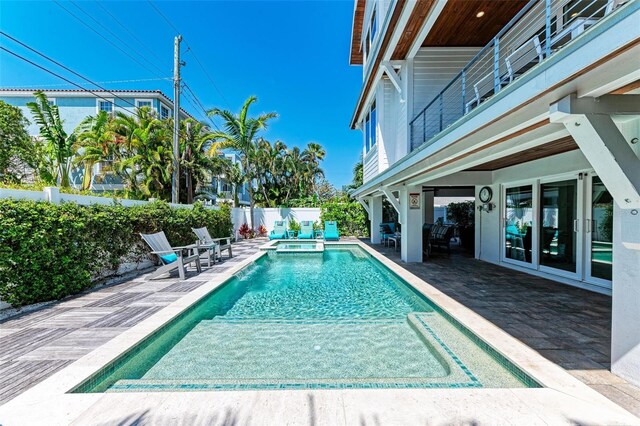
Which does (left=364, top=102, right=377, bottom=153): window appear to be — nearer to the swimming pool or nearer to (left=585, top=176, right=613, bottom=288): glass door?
(left=585, top=176, right=613, bottom=288): glass door

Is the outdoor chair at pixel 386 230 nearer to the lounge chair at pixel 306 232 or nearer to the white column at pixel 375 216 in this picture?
the white column at pixel 375 216

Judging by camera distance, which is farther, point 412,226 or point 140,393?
point 412,226

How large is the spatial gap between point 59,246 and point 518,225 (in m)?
10.9

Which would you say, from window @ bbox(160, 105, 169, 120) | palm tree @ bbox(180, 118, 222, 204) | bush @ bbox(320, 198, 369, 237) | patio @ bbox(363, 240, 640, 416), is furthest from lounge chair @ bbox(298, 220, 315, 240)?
window @ bbox(160, 105, 169, 120)

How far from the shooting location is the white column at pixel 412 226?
28.6 ft

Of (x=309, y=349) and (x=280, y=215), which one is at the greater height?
(x=280, y=215)

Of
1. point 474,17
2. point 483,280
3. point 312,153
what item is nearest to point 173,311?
point 483,280

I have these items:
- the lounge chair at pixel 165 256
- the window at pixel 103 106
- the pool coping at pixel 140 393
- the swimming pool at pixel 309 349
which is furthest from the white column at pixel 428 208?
the window at pixel 103 106

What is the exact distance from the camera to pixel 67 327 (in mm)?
3889

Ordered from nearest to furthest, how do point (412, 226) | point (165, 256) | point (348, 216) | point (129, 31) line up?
point (165, 256), point (412, 226), point (129, 31), point (348, 216)

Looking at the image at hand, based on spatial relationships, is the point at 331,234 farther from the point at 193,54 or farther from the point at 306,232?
the point at 193,54

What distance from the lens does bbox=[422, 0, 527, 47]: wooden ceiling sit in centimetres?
609

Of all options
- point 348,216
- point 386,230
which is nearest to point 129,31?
point 386,230

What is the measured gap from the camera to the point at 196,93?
13711mm
